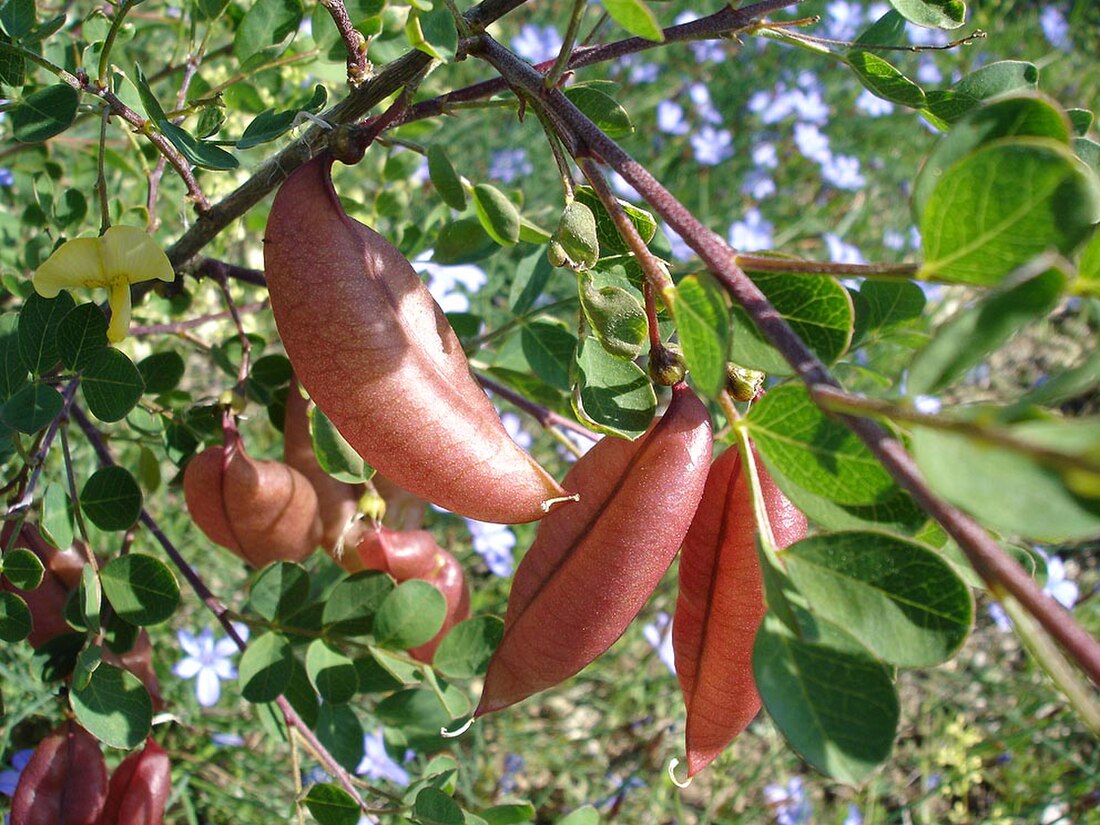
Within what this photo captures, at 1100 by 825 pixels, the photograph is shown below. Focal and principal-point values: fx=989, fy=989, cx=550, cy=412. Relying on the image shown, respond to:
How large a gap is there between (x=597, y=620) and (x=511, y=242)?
29 centimetres

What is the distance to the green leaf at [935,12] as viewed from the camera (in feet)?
2.25

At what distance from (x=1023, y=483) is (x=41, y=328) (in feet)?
2.62

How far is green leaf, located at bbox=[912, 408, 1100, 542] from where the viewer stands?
326mm

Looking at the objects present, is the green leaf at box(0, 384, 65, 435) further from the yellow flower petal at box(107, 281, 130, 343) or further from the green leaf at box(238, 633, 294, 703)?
the green leaf at box(238, 633, 294, 703)

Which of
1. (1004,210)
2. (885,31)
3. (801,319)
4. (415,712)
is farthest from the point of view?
(415,712)

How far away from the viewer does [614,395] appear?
0.69m

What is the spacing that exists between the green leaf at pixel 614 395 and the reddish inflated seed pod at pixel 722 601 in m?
0.06

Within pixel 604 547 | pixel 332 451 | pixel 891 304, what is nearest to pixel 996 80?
pixel 891 304

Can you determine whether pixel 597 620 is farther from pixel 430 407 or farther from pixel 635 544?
pixel 430 407

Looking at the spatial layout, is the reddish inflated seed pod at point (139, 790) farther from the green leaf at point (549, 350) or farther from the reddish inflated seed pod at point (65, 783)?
the green leaf at point (549, 350)

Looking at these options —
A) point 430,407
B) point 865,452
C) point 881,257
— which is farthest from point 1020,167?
point 881,257

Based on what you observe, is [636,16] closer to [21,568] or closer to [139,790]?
Answer: [21,568]

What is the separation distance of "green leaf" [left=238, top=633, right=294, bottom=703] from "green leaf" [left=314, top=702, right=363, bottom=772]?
15cm

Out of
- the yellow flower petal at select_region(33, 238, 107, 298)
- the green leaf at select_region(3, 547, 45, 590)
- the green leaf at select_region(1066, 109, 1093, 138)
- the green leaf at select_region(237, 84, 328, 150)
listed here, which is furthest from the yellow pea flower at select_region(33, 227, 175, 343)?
the green leaf at select_region(1066, 109, 1093, 138)
